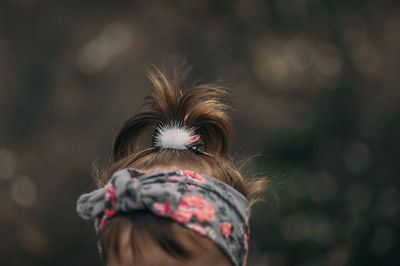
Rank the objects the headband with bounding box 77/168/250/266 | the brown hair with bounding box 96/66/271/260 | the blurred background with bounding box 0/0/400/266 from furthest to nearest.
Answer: the blurred background with bounding box 0/0/400/266
the brown hair with bounding box 96/66/271/260
the headband with bounding box 77/168/250/266

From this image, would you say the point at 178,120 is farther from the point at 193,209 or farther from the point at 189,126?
the point at 193,209

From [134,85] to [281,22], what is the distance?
1181 mm

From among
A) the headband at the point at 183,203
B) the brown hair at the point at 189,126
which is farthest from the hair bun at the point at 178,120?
the headband at the point at 183,203

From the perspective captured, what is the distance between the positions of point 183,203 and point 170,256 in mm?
131

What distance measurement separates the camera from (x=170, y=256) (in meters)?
1.09

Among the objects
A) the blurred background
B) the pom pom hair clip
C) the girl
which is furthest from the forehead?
the blurred background

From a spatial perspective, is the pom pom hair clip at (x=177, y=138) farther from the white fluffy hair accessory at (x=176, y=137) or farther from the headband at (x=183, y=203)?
the headband at (x=183, y=203)

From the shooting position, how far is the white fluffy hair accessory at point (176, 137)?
132cm

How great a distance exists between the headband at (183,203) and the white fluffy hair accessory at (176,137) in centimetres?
15

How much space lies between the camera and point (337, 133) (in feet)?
10.1

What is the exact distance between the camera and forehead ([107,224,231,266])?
1088 mm

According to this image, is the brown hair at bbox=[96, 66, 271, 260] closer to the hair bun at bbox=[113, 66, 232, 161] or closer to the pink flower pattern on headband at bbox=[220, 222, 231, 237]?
the hair bun at bbox=[113, 66, 232, 161]

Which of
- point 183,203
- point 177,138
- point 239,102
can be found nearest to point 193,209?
point 183,203

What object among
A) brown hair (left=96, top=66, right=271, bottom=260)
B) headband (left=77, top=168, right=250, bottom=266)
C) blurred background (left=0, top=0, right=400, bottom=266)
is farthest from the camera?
blurred background (left=0, top=0, right=400, bottom=266)
